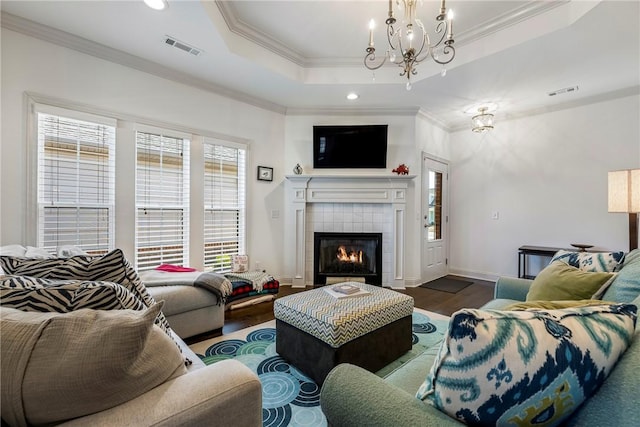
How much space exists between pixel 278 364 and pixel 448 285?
3.18 metres

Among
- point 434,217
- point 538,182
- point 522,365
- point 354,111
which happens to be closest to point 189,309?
point 522,365

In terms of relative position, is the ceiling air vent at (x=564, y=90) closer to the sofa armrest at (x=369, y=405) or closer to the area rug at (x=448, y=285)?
the area rug at (x=448, y=285)

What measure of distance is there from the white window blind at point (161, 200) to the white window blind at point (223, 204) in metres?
0.26

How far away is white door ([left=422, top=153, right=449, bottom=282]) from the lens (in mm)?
4414

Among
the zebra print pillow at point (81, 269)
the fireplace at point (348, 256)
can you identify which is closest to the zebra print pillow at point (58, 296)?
the zebra print pillow at point (81, 269)

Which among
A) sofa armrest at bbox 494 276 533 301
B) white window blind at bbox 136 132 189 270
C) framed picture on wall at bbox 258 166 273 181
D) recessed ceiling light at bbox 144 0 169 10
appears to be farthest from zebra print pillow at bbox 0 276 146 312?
framed picture on wall at bbox 258 166 273 181

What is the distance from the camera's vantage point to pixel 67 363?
64 cm

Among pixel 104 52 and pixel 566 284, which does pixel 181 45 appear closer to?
pixel 104 52

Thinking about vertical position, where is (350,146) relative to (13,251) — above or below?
above

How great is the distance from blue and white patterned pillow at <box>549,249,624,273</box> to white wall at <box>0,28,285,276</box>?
3.25m

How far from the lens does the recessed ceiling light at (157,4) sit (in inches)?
80.6

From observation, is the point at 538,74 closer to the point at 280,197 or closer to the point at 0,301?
the point at 280,197

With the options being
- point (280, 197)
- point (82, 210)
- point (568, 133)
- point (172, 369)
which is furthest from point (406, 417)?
point (568, 133)

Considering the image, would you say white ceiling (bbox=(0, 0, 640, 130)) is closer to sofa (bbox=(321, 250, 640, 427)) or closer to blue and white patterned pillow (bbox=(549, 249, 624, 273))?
blue and white patterned pillow (bbox=(549, 249, 624, 273))
